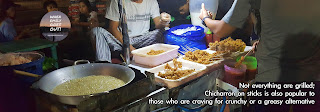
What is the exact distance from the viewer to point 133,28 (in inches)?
131

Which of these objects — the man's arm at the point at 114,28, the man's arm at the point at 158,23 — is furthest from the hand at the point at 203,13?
the man's arm at the point at 114,28

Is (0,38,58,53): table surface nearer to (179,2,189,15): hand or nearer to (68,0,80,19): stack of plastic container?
(68,0,80,19): stack of plastic container

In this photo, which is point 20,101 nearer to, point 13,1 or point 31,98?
point 31,98

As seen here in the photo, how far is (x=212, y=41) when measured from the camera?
102 inches

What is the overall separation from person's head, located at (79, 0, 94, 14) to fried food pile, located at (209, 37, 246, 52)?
2806 millimetres

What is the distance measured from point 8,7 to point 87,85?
289 centimetres

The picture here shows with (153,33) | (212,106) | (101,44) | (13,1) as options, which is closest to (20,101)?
(212,106)

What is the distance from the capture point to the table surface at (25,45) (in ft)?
9.03

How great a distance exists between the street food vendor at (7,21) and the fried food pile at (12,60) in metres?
1.75

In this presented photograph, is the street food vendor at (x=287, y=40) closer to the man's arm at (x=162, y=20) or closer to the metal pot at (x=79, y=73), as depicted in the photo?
the metal pot at (x=79, y=73)

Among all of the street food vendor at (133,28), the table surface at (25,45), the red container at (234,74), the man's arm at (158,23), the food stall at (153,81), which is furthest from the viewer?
the man's arm at (158,23)

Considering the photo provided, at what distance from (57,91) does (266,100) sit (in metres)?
1.75

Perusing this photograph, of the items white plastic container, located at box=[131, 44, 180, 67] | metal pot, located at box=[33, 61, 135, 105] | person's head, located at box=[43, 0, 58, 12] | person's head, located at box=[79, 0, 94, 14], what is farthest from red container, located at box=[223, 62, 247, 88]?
person's head, located at box=[43, 0, 58, 12]

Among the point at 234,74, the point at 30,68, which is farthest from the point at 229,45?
the point at 30,68
